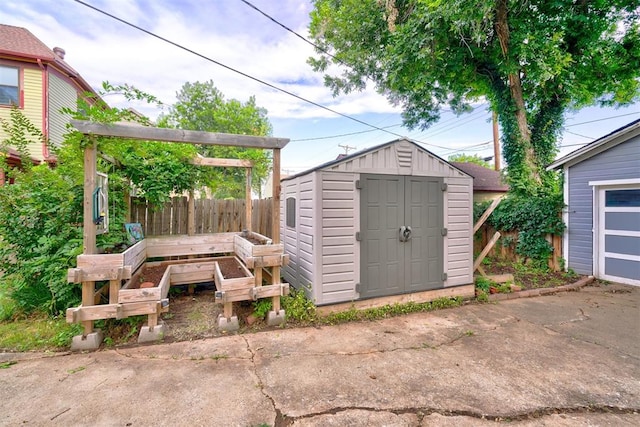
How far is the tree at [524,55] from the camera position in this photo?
257 inches

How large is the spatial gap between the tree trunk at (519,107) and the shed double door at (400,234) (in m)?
4.63

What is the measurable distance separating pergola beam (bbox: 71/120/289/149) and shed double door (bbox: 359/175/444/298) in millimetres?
1511

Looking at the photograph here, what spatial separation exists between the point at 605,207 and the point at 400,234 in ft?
16.5

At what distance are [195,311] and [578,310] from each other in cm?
579

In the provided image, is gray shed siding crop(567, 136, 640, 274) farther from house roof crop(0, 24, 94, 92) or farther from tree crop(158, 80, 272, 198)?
house roof crop(0, 24, 94, 92)

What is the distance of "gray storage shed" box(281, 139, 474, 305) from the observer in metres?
3.82

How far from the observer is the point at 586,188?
235 inches

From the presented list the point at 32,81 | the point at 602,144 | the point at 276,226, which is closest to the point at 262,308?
the point at 276,226

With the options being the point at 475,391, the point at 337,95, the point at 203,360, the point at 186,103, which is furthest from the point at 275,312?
the point at 186,103

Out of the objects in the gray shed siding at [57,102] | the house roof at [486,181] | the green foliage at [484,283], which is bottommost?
the green foliage at [484,283]

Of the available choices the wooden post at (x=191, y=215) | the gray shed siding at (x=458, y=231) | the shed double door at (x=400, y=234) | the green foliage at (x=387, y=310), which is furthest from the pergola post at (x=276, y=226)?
the gray shed siding at (x=458, y=231)

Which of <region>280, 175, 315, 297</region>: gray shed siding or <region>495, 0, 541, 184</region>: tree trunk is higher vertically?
<region>495, 0, 541, 184</region>: tree trunk

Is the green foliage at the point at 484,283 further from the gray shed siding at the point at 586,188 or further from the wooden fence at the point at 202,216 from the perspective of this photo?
the wooden fence at the point at 202,216

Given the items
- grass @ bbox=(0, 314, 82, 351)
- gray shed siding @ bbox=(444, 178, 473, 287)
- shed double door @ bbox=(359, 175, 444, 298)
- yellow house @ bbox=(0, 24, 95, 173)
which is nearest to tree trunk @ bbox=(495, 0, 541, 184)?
gray shed siding @ bbox=(444, 178, 473, 287)
